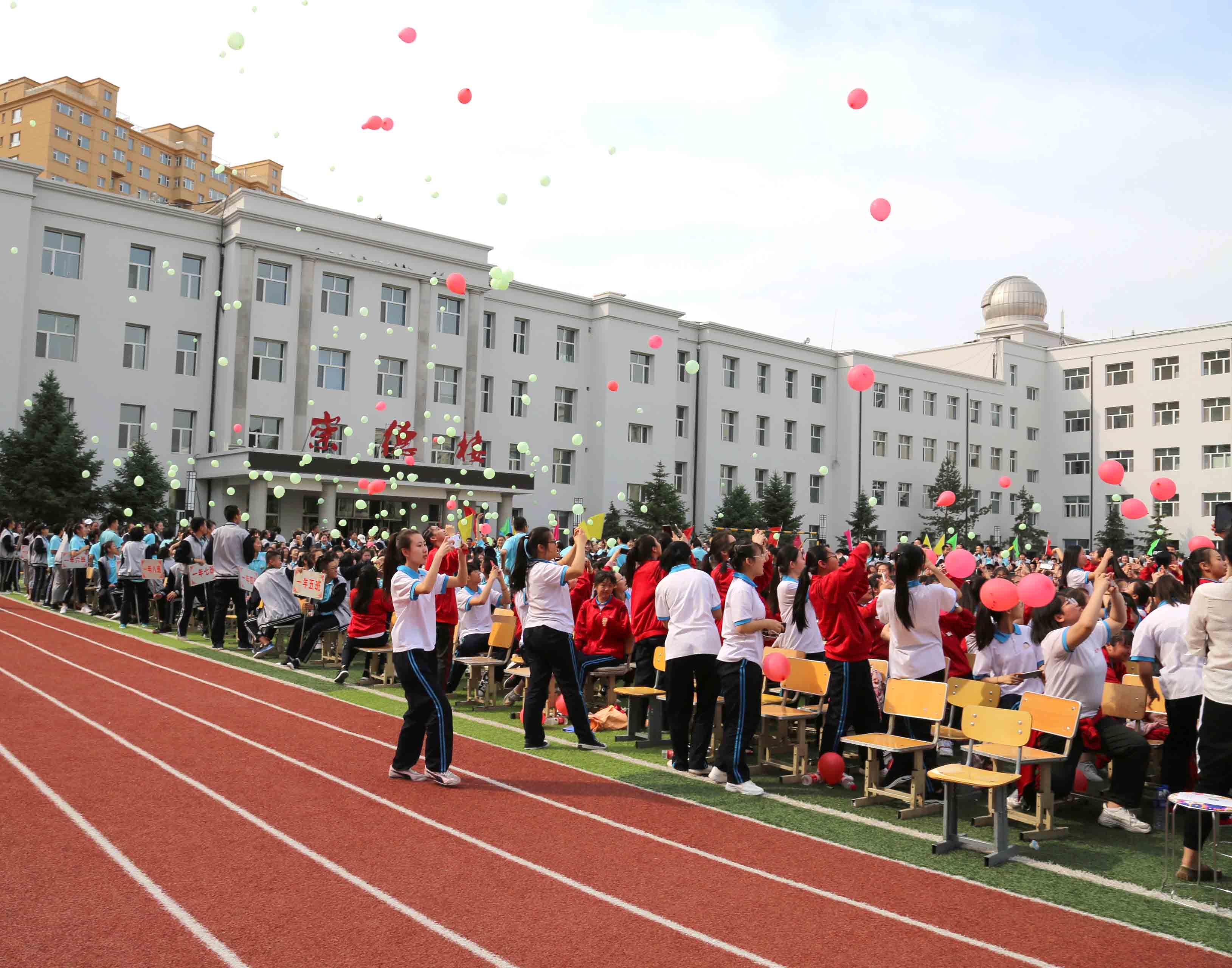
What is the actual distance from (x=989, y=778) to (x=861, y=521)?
1850 inches

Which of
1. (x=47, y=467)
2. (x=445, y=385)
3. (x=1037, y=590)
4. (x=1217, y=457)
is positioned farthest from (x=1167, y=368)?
(x=1037, y=590)

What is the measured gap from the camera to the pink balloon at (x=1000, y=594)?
7406mm

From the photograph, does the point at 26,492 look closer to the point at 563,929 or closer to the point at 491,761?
the point at 491,761

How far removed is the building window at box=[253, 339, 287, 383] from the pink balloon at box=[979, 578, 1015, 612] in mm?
33925

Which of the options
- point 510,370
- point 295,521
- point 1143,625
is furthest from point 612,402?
point 1143,625

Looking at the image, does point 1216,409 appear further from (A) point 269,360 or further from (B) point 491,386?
(A) point 269,360

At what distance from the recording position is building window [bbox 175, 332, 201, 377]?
3622 cm

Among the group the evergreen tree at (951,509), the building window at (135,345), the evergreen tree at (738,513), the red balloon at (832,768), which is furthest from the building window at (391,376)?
the red balloon at (832,768)

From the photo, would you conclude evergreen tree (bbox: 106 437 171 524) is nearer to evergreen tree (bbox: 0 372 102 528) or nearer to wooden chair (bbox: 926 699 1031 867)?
evergreen tree (bbox: 0 372 102 528)

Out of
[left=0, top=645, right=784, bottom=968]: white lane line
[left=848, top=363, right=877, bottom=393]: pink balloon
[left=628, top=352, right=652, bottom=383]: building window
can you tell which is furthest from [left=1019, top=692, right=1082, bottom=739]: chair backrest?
[left=628, top=352, right=652, bottom=383]: building window

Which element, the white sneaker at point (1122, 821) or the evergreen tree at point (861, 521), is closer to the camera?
the white sneaker at point (1122, 821)

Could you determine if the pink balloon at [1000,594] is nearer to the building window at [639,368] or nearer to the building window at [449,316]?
the building window at [449,316]

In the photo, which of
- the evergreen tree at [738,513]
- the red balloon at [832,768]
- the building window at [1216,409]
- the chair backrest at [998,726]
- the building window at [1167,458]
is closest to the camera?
the chair backrest at [998,726]

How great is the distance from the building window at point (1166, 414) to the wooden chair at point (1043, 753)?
57.1 m
